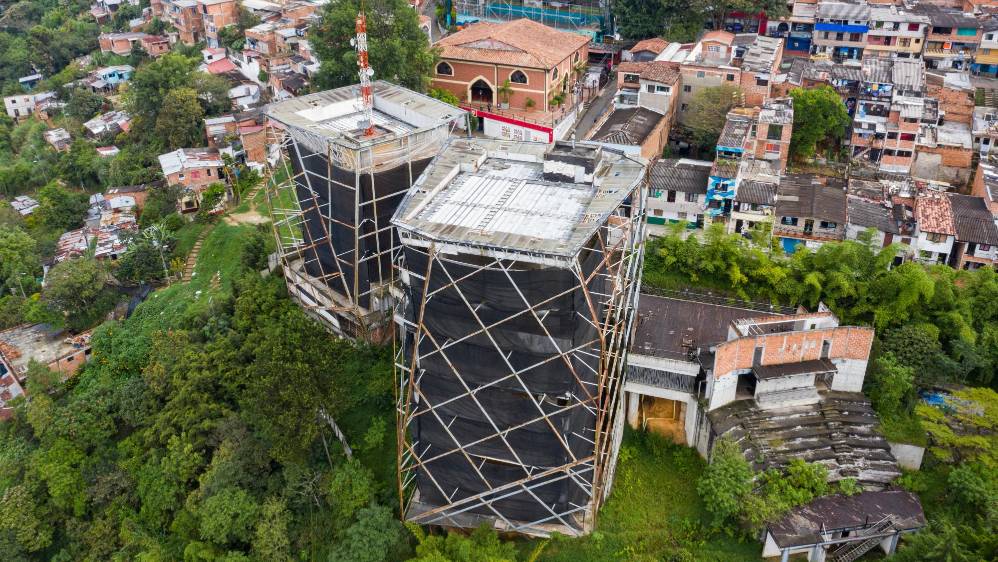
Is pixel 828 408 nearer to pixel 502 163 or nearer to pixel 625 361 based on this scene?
pixel 625 361

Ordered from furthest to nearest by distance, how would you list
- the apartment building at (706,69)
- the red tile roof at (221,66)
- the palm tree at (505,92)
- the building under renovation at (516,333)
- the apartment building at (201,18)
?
1. the apartment building at (201,18)
2. the red tile roof at (221,66)
3. the palm tree at (505,92)
4. the apartment building at (706,69)
5. the building under renovation at (516,333)

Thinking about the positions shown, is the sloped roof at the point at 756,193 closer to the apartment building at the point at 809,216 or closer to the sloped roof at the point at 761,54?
the apartment building at the point at 809,216

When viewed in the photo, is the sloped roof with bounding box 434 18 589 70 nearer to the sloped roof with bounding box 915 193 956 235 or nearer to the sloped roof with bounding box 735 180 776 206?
the sloped roof with bounding box 735 180 776 206

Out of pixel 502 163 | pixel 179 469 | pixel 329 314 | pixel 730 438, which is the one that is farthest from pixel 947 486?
pixel 179 469

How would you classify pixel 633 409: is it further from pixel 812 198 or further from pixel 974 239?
pixel 974 239

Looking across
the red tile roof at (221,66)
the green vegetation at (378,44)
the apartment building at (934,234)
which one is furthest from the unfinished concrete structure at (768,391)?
the red tile roof at (221,66)

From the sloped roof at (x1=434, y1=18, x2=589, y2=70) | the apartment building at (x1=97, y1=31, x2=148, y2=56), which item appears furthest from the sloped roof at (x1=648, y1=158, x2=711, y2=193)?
the apartment building at (x1=97, y1=31, x2=148, y2=56)
